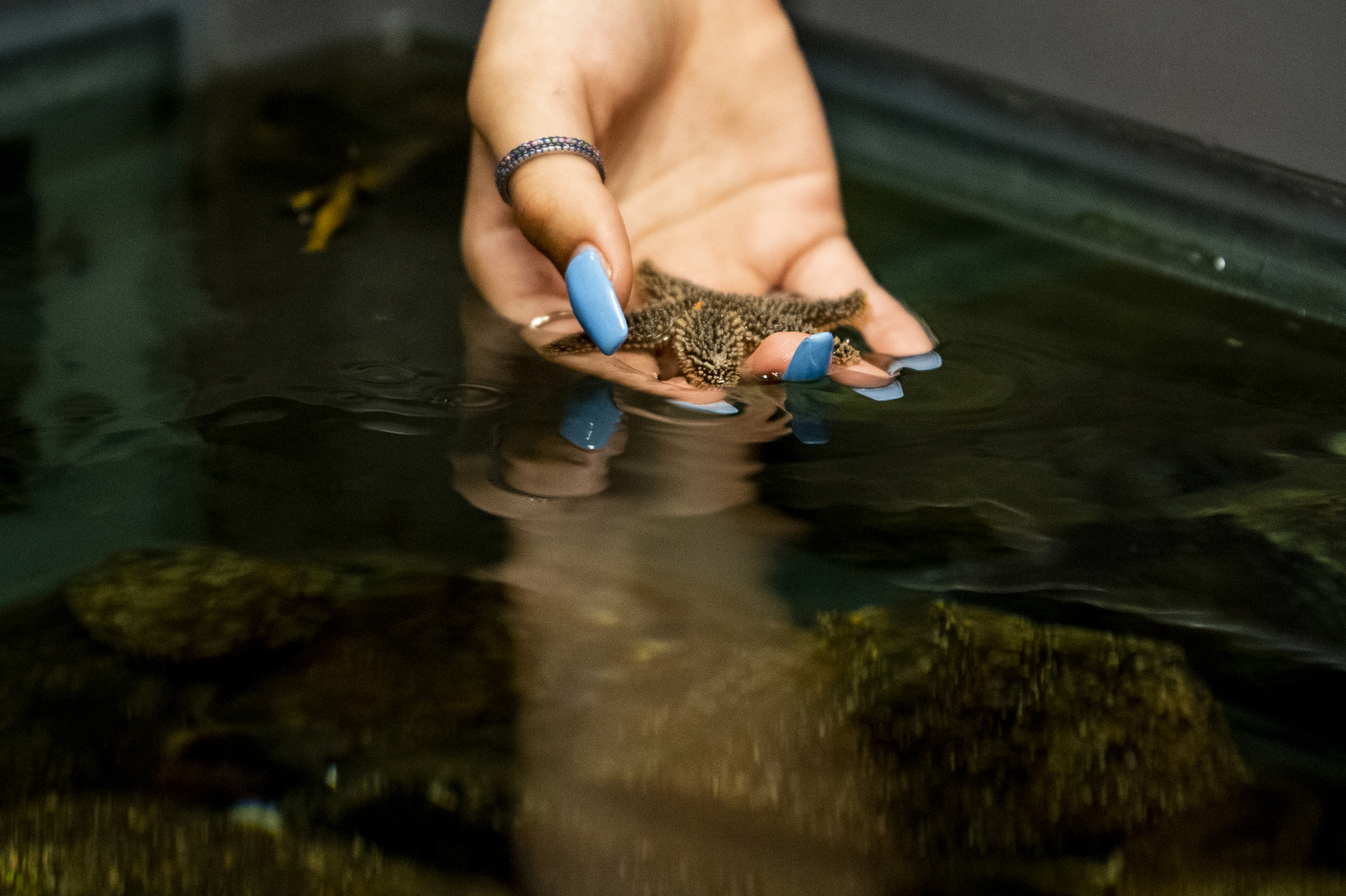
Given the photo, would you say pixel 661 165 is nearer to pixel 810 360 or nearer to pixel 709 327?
pixel 709 327

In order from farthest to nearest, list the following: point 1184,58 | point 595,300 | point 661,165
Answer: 1. point 1184,58
2. point 661,165
3. point 595,300

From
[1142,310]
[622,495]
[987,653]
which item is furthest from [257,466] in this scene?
[1142,310]

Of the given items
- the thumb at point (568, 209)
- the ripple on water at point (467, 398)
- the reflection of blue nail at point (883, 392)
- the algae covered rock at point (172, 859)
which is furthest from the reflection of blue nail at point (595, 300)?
the algae covered rock at point (172, 859)

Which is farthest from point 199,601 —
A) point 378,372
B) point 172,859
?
point 378,372

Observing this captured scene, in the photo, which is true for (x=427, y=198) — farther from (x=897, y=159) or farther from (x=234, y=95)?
(x=897, y=159)

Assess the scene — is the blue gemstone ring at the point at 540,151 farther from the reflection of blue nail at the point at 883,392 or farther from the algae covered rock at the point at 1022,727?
the algae covered rock at the point at 1022,727
